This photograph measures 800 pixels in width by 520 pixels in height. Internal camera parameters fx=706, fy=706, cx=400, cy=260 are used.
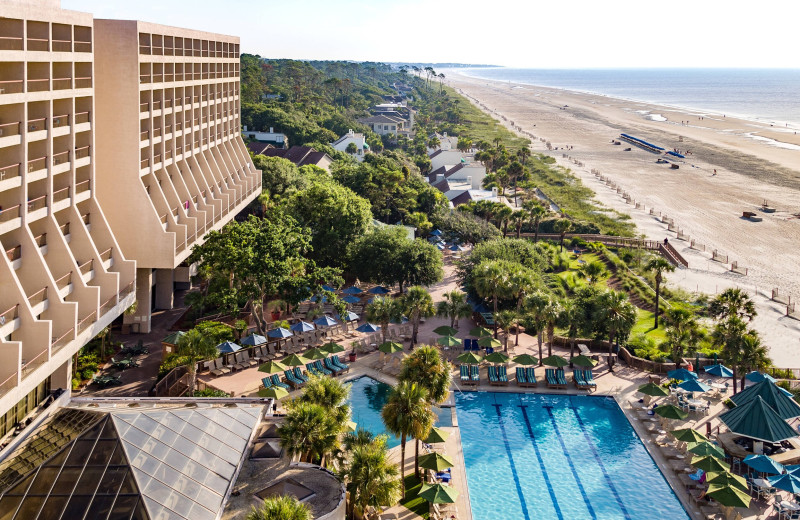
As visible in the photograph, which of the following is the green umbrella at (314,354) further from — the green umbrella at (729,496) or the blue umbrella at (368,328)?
the green umbrella at (729,496)

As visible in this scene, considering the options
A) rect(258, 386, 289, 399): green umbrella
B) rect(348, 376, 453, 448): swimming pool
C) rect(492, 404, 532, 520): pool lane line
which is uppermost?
rect(258, 386, 289, 399): green umbrella

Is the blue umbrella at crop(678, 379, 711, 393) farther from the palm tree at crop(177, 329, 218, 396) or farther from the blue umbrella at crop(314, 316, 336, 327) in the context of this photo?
the palm tree at crop(177, 329, 218, 396)

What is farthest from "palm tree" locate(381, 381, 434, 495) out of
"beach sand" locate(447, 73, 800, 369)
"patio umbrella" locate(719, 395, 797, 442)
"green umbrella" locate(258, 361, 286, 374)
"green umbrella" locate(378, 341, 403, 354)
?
"beach sand" locate(447, 73, 800, 369)

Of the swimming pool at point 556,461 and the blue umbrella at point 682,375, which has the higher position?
the blue umbrella at point 682,375

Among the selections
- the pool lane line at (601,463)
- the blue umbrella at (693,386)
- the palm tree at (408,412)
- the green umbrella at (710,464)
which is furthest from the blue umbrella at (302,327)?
the green umbrella at (710,464)

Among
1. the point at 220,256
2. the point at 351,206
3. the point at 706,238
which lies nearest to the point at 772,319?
the point at 706,238

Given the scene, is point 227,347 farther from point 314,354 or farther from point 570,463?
A: point 570,463
